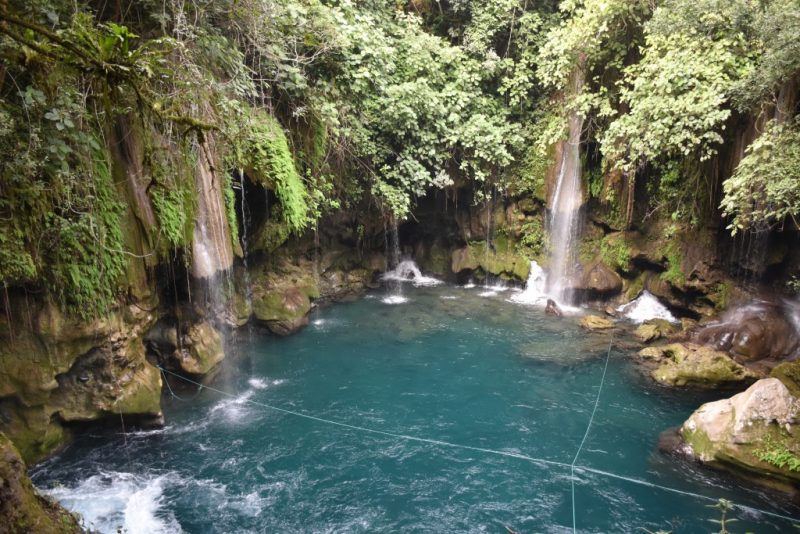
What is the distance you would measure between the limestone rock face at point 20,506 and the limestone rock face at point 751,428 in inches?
301

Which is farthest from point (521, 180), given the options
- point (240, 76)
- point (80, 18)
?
point (80, 18)

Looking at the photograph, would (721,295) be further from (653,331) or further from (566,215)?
(566,215)

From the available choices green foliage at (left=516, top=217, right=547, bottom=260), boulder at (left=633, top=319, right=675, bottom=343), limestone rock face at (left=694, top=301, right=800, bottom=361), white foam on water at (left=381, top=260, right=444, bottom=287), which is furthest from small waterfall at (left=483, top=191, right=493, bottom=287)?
limestone rock face at (left=694, top=301, right=800, bottom=361)

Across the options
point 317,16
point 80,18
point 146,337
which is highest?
point 317,16

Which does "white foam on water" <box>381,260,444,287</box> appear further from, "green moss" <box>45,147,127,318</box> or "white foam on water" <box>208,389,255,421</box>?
"green moss" <box>45,147,127,318</box>

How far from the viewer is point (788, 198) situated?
26.4 feet

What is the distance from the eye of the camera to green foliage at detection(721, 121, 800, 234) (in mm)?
7973

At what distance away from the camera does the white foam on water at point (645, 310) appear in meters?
12.5

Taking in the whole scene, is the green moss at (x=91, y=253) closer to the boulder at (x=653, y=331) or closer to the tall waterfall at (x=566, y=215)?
the boulder at (x=653, y=331)

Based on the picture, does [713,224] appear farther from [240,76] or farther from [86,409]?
[86,409]

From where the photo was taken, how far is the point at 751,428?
22.2ft

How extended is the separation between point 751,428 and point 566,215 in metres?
8.57

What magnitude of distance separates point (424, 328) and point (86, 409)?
7403mm

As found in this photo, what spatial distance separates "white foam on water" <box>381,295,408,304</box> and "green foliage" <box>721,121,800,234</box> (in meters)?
8.35
